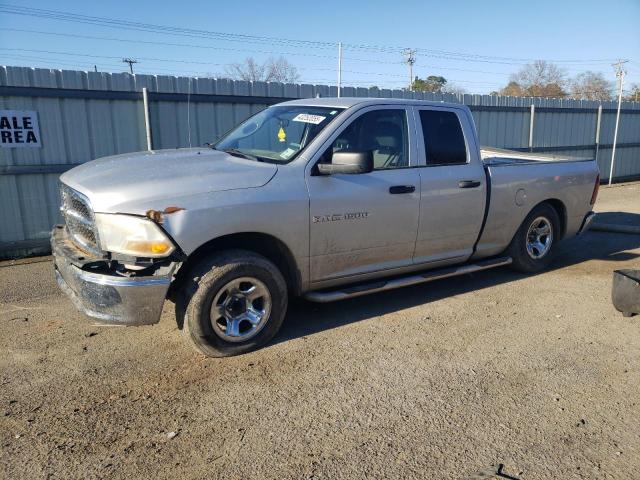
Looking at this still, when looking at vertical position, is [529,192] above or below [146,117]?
below

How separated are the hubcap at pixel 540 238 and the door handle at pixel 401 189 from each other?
2244 mm

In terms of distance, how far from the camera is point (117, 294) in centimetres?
371

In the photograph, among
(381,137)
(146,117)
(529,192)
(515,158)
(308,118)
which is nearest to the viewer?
(308,118)

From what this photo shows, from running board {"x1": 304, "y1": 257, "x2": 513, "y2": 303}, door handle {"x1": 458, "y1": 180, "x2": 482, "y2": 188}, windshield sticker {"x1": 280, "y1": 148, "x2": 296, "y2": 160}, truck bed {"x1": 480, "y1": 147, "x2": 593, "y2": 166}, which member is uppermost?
Result: windshield sticker {"x1": 280, "y1": 148, "x2": 296, "y2": 160}

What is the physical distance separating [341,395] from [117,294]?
1694mm

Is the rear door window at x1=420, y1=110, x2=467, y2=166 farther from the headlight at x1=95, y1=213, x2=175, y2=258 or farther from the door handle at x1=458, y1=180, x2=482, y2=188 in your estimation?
the headlight at x1=95, y1=213, x2=175, y2=258

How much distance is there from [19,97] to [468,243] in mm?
6309

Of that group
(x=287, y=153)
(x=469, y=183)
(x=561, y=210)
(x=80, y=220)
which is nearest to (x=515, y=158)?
(x=561, y=210)

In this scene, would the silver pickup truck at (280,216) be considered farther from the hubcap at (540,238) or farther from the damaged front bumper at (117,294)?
the hubcap at (540,238)

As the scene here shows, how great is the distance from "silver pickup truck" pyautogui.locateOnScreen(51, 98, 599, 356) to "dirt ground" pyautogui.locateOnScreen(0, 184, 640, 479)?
0.42m

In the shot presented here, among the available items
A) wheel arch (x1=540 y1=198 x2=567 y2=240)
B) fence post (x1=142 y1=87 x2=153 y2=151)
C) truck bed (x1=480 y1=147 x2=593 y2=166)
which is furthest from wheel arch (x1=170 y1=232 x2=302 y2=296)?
fence post (x1=142 y1=87 x2=153 y2=151)

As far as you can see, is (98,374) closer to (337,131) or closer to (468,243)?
(337,131)

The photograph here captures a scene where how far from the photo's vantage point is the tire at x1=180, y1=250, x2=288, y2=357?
13.0ft

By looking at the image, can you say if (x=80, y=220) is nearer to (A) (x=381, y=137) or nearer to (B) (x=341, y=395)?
(B) (x=341, y=395)
